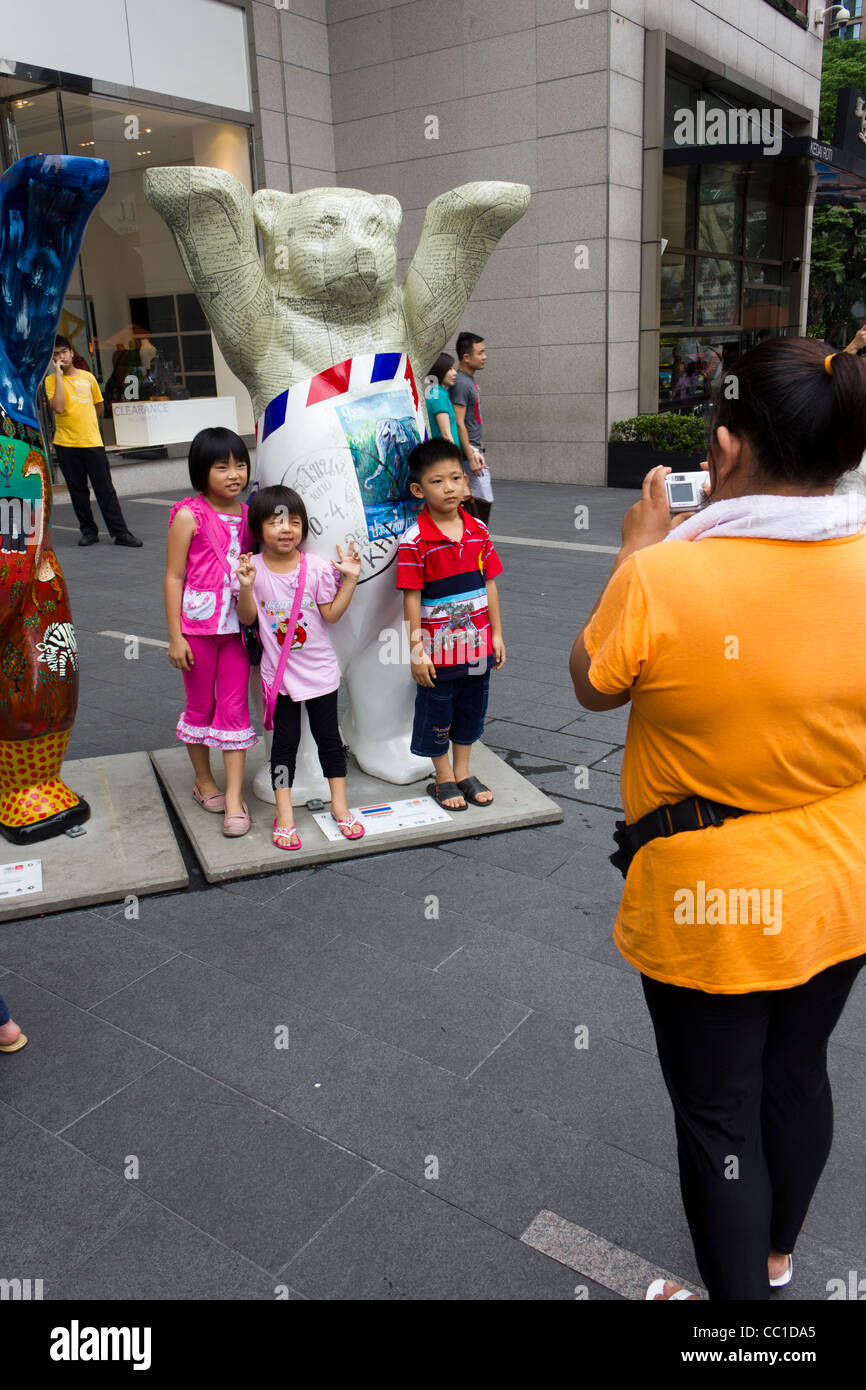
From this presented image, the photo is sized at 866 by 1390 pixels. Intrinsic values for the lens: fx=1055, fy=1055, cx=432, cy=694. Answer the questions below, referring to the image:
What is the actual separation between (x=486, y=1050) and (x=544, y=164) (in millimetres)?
10696

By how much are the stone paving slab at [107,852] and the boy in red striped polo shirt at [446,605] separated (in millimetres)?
956

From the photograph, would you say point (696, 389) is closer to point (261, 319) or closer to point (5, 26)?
point (5, 26)

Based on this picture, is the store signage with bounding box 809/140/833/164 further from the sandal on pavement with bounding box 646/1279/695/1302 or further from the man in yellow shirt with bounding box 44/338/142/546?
the sandal on pavement with bounding box 646/1279/695/1302

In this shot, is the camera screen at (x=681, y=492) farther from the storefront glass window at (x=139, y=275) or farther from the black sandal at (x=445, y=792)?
the storefront glass window at (x=139, y=275)

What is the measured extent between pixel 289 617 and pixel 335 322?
104 centimetres

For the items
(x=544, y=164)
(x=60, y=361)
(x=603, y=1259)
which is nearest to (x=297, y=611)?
(x=603, y=1259)

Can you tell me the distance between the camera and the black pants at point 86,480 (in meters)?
8.33

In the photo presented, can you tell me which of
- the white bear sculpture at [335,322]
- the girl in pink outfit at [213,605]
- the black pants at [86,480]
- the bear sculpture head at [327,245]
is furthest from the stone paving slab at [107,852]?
the black pants at [86,480]

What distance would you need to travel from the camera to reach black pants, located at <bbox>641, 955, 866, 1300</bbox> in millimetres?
1570

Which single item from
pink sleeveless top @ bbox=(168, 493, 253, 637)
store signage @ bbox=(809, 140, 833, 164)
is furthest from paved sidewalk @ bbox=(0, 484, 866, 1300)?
store signage @ bbox=(809, 140, 833, 164)

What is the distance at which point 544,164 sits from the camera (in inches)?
434

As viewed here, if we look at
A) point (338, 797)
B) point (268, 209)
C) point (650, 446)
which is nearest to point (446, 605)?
point (338, 797)

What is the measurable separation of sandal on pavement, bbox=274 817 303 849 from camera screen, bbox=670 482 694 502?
84.4 inches

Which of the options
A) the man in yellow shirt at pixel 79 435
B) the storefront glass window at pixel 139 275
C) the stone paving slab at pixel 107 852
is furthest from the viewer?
the storefront glass window at pixel 139 275
